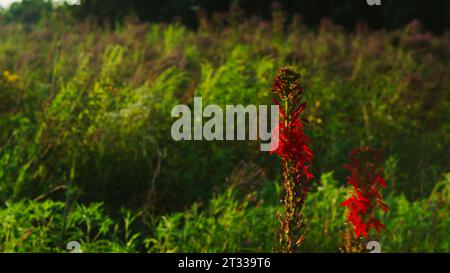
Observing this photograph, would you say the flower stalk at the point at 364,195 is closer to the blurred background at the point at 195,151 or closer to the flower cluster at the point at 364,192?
the flower cluster at the point at 364,192

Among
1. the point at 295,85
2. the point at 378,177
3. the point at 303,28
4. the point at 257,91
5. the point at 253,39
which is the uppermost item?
the point at 303,28

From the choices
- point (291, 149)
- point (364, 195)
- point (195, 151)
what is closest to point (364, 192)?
point (364, 195)

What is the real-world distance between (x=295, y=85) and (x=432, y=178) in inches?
157

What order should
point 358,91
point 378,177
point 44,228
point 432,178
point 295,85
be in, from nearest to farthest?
point 295,85, point 378,177, point 44,228, point 432,178, point 358,91

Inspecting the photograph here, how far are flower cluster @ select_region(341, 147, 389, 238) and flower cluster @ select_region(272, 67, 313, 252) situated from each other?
174 millimetres

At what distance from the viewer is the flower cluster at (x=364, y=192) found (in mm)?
1601

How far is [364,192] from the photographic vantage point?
1619mm

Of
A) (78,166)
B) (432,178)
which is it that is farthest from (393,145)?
(78,166)

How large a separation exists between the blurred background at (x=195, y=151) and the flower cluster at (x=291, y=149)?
0.89 meters
